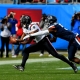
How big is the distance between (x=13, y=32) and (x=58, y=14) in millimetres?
3619

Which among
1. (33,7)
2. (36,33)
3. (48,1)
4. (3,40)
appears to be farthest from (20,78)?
(48,1)

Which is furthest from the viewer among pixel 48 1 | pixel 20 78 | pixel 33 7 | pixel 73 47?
pixel 48 1

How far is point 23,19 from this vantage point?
15.3 meters

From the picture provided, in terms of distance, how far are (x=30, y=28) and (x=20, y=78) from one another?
238 cm

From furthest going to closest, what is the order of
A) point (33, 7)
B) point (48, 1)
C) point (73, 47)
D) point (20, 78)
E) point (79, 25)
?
point (48, 1), point (33, 7), point (79, 25), point (73, 47), point (20, 78)

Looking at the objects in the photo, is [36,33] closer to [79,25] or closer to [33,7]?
[79,25]

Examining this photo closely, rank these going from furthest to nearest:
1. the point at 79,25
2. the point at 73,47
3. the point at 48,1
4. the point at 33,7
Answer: the point at 48,1 → the point at 33,7 → the point at 79,25 → the point at 73,47

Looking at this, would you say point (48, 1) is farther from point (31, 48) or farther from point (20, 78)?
point (20, 78)

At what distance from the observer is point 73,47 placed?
14789 mm

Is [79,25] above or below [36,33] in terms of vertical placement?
below

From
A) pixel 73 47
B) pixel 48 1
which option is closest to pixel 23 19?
pixel 73 47

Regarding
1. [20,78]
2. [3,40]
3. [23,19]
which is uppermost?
[23,19]

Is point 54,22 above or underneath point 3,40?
above

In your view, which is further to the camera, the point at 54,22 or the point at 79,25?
the point at 79,25
